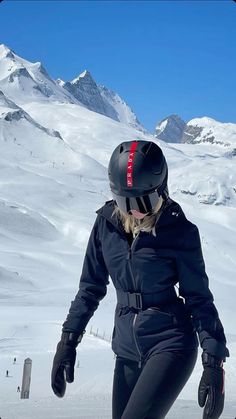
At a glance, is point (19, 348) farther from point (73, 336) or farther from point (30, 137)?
point (30, 137)

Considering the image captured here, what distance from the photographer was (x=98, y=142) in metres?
146

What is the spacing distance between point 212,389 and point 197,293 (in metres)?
0.52

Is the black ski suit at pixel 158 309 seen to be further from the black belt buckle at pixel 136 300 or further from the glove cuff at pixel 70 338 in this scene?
the glove cuff at pixel 70 338

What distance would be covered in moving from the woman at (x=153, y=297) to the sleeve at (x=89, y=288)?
0.11m

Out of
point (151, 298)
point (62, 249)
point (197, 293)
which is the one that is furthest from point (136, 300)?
point (62, 249)

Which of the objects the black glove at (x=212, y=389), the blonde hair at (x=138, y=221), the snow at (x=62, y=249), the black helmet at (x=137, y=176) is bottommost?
the snow at (x=62, y=249)

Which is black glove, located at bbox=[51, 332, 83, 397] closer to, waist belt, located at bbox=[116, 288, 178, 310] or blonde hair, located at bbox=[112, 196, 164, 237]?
waist belt, located at bbox=[116, 288, 178, 310]

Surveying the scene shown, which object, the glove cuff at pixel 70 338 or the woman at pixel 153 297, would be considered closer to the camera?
the woman at pixel 153 297

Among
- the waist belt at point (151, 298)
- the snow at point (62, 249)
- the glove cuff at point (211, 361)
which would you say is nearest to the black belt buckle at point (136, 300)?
the waist belt at point (151, 298)

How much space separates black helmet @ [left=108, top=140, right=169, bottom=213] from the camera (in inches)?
123

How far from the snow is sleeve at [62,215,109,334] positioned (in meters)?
1.89

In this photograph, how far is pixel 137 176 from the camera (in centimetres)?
312

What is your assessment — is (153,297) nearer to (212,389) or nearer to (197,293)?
(197,293)

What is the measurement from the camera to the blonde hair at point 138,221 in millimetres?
3201
